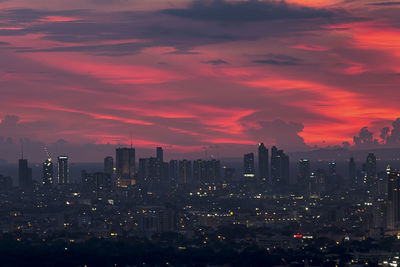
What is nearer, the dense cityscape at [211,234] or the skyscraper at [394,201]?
the dense cityscape at [211,234]

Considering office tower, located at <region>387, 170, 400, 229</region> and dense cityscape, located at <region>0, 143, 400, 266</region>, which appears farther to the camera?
office tower, located at <region>387, 170, 400, 229</region>

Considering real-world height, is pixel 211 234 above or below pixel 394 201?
below

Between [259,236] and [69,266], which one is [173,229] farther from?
[69,266]

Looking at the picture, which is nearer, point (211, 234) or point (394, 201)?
point (211, 234)

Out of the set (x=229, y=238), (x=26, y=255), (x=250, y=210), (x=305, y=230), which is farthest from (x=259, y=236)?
(x=250, y=210)

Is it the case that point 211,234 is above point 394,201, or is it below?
below

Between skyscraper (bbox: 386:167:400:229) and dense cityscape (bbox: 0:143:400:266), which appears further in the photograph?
skyscraper (bbox: 386:167:400:229)

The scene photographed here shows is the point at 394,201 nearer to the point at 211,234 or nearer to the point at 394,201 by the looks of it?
the point at 394,201

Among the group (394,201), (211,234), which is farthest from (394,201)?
(211,234)

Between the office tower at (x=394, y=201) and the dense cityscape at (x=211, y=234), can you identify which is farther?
the office tower at (x=394, y=201)
